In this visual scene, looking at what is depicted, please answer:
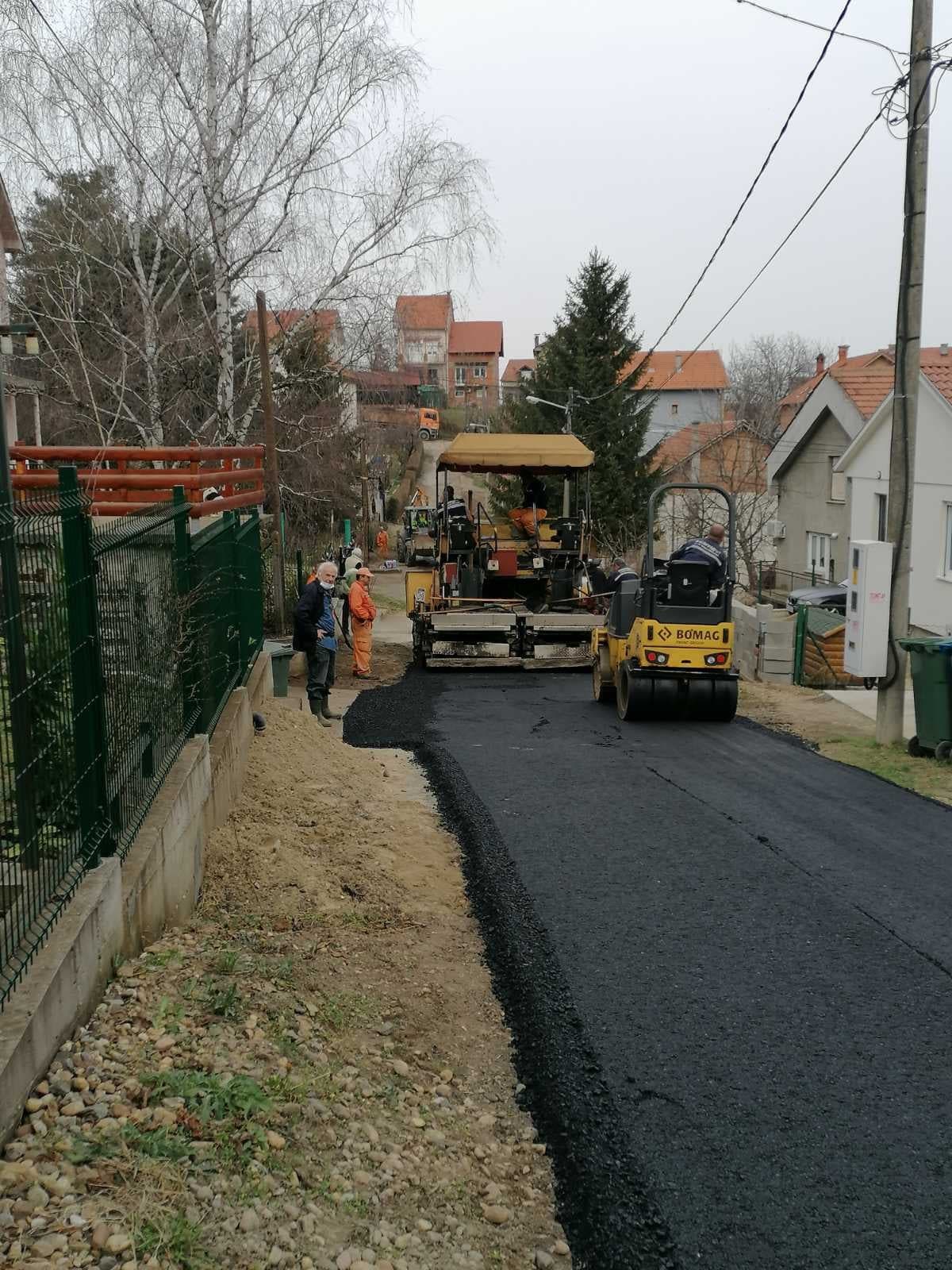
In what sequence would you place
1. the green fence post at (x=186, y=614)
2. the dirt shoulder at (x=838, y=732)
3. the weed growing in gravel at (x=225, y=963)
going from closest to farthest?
the weed growing in gravel at (x=225, y=963) < the green fence post at (x=186, y=614) < the dirt shoulder at (x=838, y=732)

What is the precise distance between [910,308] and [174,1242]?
10050 millimetres

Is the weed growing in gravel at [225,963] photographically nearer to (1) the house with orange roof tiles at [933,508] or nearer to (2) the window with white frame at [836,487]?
(1) the house with orange roof tiles at [933,508]

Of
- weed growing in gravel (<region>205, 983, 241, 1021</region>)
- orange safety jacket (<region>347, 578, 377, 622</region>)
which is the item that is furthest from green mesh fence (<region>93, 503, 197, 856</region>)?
orange safety jacket (<region>347, 578, 377, 622</region>)

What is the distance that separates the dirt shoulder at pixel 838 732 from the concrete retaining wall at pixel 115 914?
233 inches

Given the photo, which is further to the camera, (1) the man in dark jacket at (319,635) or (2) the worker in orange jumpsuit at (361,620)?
(2) the worker in orange jumpsuit at (361,620)

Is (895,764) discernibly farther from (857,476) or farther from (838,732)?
(857,476)

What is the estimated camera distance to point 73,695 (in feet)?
14.1

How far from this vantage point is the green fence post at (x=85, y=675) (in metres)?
4.22

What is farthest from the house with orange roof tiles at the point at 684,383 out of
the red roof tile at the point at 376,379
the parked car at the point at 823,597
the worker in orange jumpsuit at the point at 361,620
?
the worker in orange jumpsuit at the point at 361,620

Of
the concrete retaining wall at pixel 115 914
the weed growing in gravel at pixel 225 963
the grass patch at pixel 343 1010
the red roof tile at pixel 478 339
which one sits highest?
the red roof tile at pixel 478 339

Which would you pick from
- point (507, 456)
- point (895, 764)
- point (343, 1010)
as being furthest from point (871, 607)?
point (343, 1010)

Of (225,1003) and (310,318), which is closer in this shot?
(225,1003)

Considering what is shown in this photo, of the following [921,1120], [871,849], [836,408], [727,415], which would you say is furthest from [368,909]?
[727,415]

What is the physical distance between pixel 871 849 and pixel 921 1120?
144 inches
